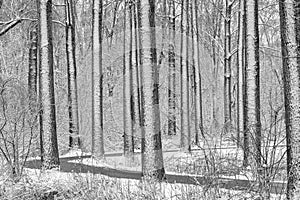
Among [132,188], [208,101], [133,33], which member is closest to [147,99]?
[132,188]

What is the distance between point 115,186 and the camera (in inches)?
299

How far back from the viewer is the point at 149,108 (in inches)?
336

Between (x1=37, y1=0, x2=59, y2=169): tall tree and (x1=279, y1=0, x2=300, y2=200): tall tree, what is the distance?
6475mm

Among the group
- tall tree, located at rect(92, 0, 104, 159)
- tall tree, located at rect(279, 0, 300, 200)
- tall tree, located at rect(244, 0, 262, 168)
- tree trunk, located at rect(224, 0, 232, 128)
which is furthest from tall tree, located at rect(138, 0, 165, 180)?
tree trunk, located at rect(224, 0, 232, 128)

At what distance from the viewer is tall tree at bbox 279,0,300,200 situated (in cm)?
639

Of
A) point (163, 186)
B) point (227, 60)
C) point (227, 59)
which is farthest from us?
point (227, 60)

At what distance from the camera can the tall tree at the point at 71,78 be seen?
18.5 meters

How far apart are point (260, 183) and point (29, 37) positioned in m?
18.7

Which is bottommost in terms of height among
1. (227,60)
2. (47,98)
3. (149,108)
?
(149,108)

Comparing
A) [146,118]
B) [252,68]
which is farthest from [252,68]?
[146,118]

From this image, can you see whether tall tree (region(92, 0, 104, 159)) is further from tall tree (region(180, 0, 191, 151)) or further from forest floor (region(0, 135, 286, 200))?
tall tree (region(180, 0, 191, 151))

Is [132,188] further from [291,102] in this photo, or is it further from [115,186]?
[291,102]

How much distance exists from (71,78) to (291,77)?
1332cm

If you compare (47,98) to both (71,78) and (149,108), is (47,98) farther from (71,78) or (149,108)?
(71,78)
